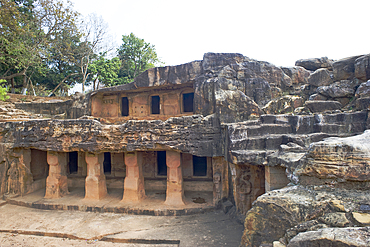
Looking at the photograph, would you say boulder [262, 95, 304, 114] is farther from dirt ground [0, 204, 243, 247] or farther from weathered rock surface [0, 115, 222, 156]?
dirt ground [0, 204, 243, 247]

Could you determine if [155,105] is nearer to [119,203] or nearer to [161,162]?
[161,162]

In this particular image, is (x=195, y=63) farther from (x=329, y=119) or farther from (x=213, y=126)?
(x=329, y=119)

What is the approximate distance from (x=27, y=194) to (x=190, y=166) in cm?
931

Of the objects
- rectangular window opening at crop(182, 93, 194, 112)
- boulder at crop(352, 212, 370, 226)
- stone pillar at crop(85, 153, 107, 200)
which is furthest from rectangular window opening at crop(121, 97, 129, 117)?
boulder at crop(352, 212, 370, 226)

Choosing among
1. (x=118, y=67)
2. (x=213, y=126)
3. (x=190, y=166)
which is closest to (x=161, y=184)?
(x=190, y=166)

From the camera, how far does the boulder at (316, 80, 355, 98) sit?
29.9 ft

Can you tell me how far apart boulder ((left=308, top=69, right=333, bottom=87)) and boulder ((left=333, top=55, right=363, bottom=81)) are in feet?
0.89

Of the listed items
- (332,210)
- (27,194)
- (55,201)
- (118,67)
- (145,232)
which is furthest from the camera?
(118,67)

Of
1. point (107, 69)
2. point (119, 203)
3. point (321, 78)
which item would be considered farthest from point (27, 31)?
point (321, 78)

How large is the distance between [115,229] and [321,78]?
1110 centimetres

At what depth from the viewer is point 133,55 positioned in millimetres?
24922

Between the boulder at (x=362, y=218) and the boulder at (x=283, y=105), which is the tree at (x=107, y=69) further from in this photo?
the boulder at (x=362, y=218)

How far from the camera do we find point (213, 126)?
9.81 m

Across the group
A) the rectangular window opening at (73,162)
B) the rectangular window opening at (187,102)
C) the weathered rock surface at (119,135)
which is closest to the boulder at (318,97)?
the weathered rock surface at (119,135)
